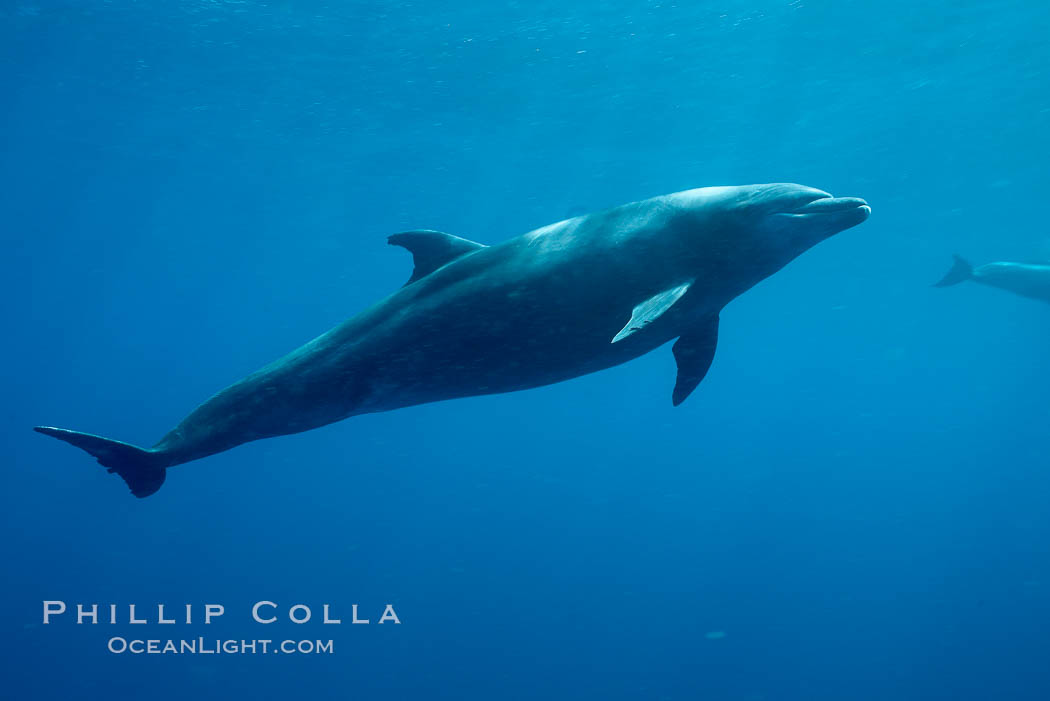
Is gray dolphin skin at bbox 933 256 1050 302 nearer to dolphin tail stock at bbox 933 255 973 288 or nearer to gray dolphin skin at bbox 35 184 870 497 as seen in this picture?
dolphin tail stock at bbox 933 255 973 288

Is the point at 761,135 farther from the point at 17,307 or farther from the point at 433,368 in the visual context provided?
the point at 17,307

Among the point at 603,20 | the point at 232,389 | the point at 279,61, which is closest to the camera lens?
the point at 232,389

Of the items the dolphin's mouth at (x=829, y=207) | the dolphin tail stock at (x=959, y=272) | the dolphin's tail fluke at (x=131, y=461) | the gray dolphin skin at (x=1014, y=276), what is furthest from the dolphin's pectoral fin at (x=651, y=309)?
the dolphin tail stock at (x=959, y=272)

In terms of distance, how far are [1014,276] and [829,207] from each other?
21.5 meters

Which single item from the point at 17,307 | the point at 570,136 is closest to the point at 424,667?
the point at 570,136

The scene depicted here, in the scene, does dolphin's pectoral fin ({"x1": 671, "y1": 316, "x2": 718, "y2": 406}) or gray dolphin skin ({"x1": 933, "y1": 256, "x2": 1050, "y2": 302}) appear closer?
dolphin's pectoral fin ({"x1": 671, "y1": 316, "x2": 718, "y2": 406})

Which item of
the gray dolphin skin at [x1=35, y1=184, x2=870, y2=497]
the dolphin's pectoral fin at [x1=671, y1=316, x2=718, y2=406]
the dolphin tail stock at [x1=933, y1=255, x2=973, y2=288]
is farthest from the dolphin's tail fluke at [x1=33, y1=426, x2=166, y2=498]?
the dolphin tail stock at [x1=933, y1=255, x2=973, y2=288]

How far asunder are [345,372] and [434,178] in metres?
27.9

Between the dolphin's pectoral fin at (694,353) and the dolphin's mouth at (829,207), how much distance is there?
4.26 ft

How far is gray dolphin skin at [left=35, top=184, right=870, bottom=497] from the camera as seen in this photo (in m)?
5.86

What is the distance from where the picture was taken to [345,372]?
258 inches

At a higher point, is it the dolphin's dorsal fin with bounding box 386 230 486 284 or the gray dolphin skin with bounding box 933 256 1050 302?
the gray dolphin skin with bounding box 933 256 1050 302

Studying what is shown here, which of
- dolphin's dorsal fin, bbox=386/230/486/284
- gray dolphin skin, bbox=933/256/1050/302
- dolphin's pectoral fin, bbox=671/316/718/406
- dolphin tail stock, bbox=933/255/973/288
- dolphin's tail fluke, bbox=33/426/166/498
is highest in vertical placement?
dolphin tail stock, bbox=933/255/973/288

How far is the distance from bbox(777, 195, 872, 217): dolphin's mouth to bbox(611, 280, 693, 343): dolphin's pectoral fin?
993 millimetres
